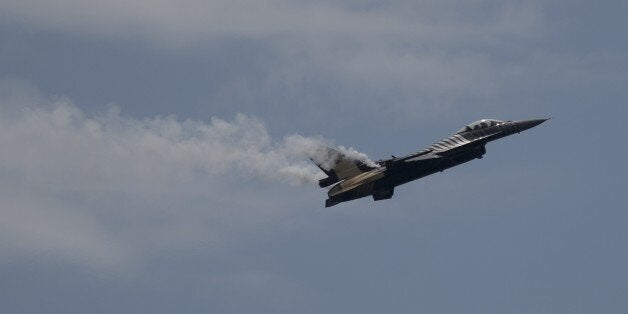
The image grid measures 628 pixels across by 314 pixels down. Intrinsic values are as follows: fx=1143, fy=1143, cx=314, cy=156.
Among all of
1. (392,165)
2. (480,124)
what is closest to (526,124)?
(480,124)

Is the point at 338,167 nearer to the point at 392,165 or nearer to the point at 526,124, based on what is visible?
the point at 392,165

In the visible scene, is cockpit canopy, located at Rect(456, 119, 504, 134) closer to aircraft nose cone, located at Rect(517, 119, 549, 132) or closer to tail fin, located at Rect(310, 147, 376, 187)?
aircraft nose cone, located at Rect(517, 119, 549, 132)

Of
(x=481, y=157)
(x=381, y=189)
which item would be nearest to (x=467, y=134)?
(x=481, y=157)

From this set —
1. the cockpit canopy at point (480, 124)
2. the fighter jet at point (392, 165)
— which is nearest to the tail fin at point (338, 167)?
the fighter jet at point (392, 165)

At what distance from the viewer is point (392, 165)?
90500 mm

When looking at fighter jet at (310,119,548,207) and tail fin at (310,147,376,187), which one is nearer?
fighter jet at (310,119,548,207)

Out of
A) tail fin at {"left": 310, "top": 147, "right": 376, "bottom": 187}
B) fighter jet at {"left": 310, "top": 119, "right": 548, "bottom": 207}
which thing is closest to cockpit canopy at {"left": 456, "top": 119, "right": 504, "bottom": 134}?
fighter jet at {"left": 310, "top": 119, "right": 548, "bottom": 207}

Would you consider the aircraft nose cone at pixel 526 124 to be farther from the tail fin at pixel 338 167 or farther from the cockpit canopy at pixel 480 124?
the tail fin at pixel 338 167

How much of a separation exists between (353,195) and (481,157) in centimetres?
1100

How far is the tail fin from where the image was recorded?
92125 millimetres

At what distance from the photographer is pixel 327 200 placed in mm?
90938

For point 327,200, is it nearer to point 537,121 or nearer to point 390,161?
point 390,161

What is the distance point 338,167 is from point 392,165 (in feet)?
15.1

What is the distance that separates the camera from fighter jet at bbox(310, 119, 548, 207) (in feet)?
298
